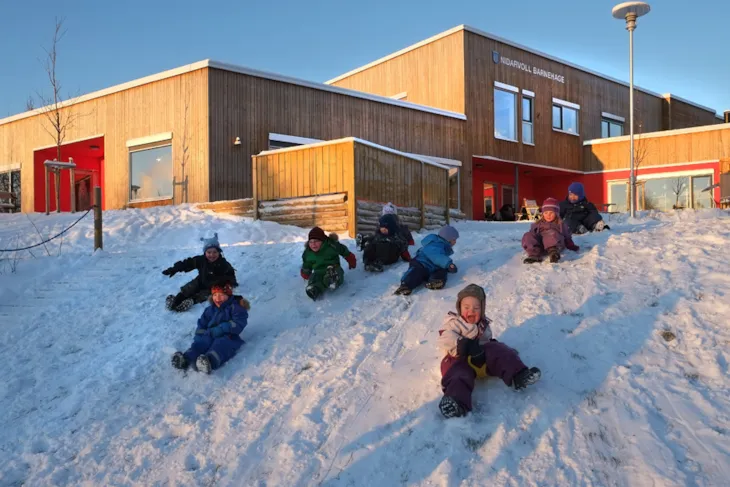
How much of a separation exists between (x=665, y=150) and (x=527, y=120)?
5.46 m

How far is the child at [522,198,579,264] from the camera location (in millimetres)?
7180

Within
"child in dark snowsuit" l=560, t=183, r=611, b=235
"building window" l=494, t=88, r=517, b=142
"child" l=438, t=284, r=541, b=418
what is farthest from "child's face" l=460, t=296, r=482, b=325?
"building window" l=494, t=88, r=517, b=142

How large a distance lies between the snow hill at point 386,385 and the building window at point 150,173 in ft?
29.4

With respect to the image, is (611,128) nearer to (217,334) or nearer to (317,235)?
(317,235)

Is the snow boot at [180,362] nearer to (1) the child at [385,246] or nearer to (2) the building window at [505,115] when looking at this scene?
(1) the child at [385,246]

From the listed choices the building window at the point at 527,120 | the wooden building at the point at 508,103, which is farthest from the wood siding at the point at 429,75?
the building window at the point at 527,120

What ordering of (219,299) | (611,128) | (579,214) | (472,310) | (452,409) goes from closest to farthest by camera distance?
(452,409)
(472,310)
(219,299)
(579,214)
(611,128)

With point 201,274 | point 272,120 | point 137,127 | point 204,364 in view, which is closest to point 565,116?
point 272,120

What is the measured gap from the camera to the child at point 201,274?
695cm

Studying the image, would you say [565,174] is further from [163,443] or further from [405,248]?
[163,443]

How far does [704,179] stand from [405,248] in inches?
725

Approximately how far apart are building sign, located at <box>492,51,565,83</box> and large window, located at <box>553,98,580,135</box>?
3.16 feet

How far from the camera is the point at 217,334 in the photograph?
18.1 feet

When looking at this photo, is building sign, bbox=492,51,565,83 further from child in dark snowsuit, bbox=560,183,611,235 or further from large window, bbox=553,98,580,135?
child in dark snowsuit, bbox=560,183,611,235
